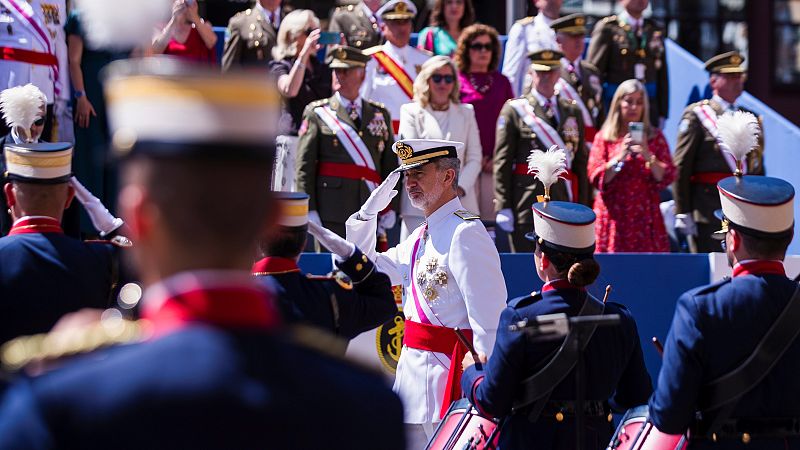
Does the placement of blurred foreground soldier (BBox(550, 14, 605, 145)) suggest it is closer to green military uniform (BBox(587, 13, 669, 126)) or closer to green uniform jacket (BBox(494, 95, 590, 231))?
green military uniform (BBox(587, 13, 669, 126))

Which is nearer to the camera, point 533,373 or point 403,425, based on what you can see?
point 403,425

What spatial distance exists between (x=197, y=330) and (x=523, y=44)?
957cm

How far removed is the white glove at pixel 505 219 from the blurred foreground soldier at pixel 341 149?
2.55ft

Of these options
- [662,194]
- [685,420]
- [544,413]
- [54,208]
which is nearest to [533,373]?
[544,413]

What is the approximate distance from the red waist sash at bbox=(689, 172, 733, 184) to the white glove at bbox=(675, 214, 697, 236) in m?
0.31

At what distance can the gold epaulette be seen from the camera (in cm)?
229

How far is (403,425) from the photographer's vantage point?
2213 millimetres

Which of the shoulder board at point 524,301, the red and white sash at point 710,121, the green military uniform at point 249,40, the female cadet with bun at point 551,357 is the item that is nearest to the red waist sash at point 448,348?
the female cadet with bun at point 551,357

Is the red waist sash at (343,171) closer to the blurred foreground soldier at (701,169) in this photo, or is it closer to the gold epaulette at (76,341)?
the blurred foreground soldier at (701,169)

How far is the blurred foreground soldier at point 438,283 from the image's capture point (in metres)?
6.00

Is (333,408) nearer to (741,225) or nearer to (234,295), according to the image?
(234,295)

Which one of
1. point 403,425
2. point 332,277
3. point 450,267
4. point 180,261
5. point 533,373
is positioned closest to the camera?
point 180,261

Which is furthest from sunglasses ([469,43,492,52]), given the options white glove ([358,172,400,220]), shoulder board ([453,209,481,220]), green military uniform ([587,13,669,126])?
shoulder board ([453,209,481,220])

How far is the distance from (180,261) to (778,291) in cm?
325
